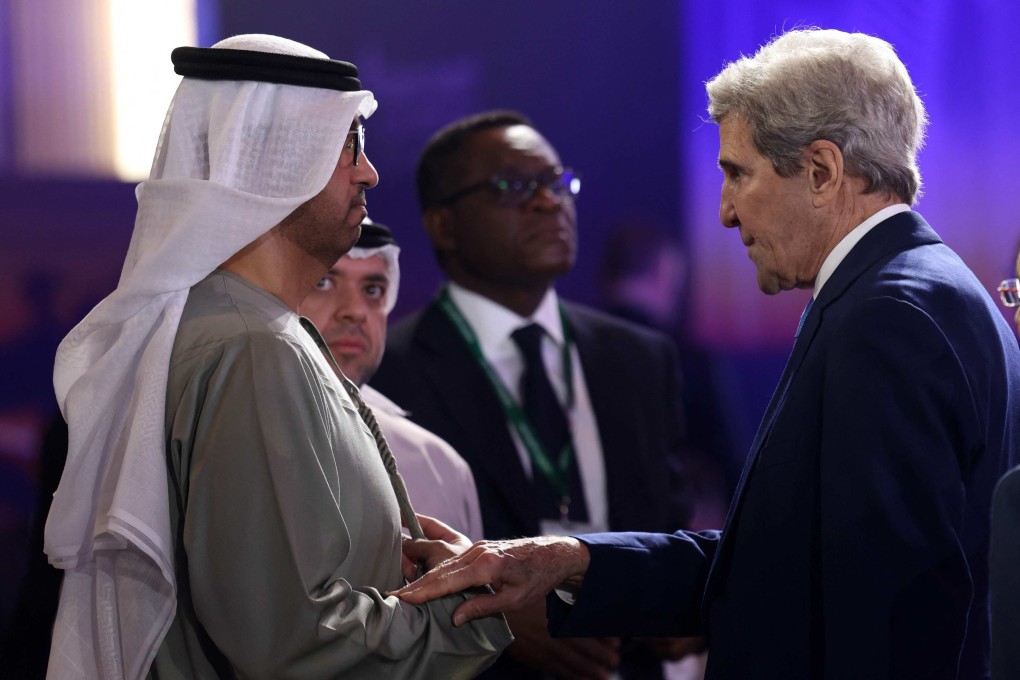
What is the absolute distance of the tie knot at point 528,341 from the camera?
4.34m

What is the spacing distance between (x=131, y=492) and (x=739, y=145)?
4.46ft

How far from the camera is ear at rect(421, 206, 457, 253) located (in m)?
4.47

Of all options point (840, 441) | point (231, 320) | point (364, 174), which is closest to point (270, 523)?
point (231, 320)

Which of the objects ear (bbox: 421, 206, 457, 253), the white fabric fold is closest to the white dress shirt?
ear (bbox: 421, 206, 457, 253)

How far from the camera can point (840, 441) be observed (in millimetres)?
1996

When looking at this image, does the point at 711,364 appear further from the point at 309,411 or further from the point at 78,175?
the point at 309,411

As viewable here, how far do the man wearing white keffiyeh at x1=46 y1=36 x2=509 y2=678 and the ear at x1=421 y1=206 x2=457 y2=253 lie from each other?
202 cm

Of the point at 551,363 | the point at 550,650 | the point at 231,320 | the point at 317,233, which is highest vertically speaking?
the point at 317,233

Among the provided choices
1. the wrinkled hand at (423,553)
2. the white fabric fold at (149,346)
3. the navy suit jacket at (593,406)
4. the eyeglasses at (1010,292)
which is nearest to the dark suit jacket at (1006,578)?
the eyeglasses at (1010,292)

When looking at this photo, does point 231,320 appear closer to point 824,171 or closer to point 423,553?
point 423,553

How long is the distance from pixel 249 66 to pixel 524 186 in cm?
220

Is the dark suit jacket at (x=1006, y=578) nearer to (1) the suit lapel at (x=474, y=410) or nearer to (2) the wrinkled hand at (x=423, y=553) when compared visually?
(2) the wrinkled hand at (x=423, y=553)

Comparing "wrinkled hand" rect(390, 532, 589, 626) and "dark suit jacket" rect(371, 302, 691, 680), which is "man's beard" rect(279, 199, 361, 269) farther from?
"dark suit jacket" rect(371, 302, 691, 680)

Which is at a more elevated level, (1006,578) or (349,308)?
(1006,578)
